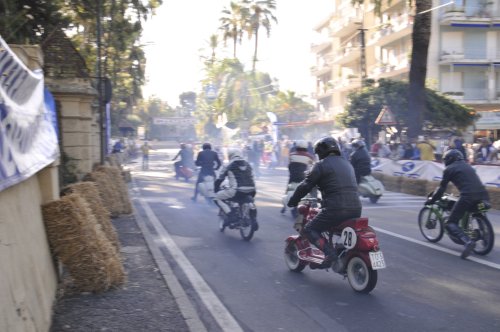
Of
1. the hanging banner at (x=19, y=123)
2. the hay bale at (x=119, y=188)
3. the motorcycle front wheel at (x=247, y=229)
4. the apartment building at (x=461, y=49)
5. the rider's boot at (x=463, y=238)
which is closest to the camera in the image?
the hanging banner at (x=19, y=123)

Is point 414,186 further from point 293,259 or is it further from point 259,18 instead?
point 259,18

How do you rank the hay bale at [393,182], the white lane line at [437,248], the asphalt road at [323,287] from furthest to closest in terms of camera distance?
1. the hay bale at [393,182]
2. the white lane line at [437,248]
3. the asphalt road at [323,287]

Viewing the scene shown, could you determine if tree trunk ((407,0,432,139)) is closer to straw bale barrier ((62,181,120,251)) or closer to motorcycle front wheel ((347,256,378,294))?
straw bale barrier ((62,181,120,251))

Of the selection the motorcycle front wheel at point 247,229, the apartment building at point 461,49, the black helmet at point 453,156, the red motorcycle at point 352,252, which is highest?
the apartment building at point 461,49

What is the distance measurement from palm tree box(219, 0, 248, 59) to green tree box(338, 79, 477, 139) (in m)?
31.1

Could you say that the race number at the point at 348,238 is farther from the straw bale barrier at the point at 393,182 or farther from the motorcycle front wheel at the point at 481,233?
the straw bale barrier at the point at 393,182

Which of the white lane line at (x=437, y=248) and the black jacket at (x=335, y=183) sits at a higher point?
the black jacket at (x=335, y=183)

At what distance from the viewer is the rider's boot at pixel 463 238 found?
830cm

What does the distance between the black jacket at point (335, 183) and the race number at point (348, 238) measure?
0.86 feet

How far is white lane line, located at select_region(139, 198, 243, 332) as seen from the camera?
18.3 ft

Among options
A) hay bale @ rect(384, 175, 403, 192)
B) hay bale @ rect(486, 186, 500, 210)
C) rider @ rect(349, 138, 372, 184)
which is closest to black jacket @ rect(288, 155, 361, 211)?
rider @ rect(349, 138, 372, 184)

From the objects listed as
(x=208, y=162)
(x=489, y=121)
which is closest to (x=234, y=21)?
(x=489, y=121)

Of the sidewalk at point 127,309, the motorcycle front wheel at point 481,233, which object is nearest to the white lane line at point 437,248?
the motorcycle front wheel at point 481,233

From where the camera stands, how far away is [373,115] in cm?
2895
